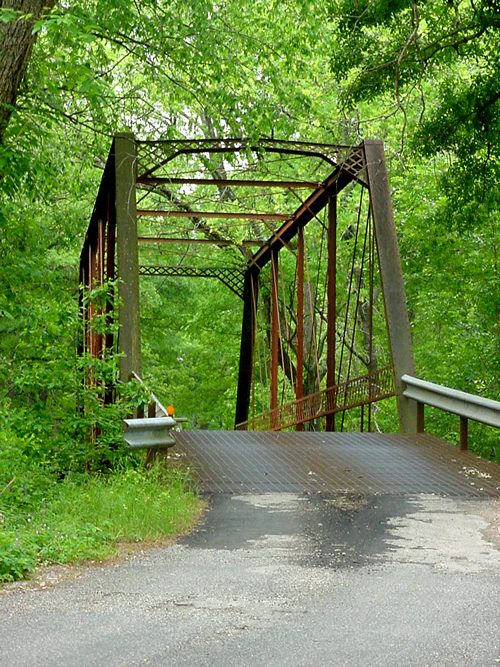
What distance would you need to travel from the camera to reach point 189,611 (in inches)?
191

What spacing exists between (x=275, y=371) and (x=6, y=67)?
11.8 m

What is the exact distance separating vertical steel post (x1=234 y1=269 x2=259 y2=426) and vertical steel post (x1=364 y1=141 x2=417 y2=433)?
34.9ft

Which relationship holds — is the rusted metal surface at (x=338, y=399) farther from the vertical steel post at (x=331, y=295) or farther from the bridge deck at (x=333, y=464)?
the bridge deck at (x=333, y=464)

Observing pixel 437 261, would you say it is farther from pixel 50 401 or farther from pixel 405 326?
pixel 50 401

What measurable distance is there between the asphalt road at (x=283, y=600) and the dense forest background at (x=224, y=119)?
9.52ft

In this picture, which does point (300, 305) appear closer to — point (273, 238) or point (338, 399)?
point (273, 238)

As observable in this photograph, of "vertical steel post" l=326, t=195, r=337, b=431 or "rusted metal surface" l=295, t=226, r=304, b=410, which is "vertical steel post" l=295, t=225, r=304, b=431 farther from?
"vertical steel post" l=326, t=195, r=337, b=431

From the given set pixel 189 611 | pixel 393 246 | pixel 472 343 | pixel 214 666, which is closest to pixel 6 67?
pixel 393 246

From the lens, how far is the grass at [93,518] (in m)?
5.98

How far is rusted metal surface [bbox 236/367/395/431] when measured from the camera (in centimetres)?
1290

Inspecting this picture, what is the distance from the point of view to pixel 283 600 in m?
5.09

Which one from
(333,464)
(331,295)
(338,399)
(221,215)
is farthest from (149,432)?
(221,215)

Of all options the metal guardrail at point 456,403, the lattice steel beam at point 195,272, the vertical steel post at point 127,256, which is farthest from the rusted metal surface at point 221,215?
the metal guardrail at point 456,403

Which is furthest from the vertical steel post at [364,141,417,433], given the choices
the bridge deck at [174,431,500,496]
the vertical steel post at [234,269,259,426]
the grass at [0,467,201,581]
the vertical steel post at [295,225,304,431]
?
the vertical steel post at [234,269,259,426]
